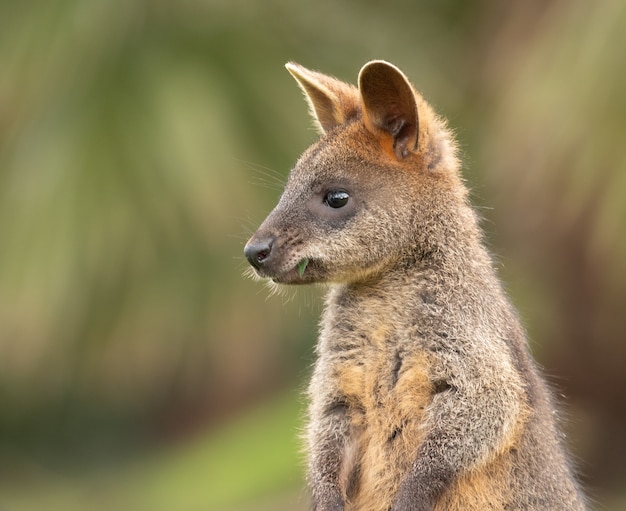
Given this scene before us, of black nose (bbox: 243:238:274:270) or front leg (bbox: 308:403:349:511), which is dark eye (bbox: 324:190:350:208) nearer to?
black nose (bbox: 243:238:274:270)

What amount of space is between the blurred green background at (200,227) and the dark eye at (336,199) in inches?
191

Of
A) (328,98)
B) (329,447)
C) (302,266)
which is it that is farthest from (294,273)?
(328,98)

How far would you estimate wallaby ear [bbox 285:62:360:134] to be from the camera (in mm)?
7438

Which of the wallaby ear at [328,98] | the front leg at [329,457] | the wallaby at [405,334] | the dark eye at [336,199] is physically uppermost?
the wallaby ear at [328,98]

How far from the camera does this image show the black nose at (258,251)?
6.89 meters

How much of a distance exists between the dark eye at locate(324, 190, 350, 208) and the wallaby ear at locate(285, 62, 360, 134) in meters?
0.56

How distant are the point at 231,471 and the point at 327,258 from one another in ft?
21.9

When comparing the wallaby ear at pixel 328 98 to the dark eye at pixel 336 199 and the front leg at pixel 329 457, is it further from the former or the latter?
the front leg at pixel 329 457

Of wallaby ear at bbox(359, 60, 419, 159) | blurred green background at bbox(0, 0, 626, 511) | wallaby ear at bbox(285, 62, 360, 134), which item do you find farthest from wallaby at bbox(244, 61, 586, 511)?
blurred green background at bbox(0, 0, 626, 511)

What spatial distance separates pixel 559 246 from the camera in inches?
505

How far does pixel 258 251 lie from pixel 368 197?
25.9 inches

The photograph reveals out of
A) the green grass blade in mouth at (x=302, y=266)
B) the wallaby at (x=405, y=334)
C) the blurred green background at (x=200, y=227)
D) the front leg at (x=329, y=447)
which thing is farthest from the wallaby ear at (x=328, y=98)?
the blurred green background at (x=200, y=227)

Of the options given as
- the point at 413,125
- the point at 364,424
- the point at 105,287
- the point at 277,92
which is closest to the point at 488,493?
the point at 364,424

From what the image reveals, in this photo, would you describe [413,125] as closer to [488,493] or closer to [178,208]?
[488,493]
